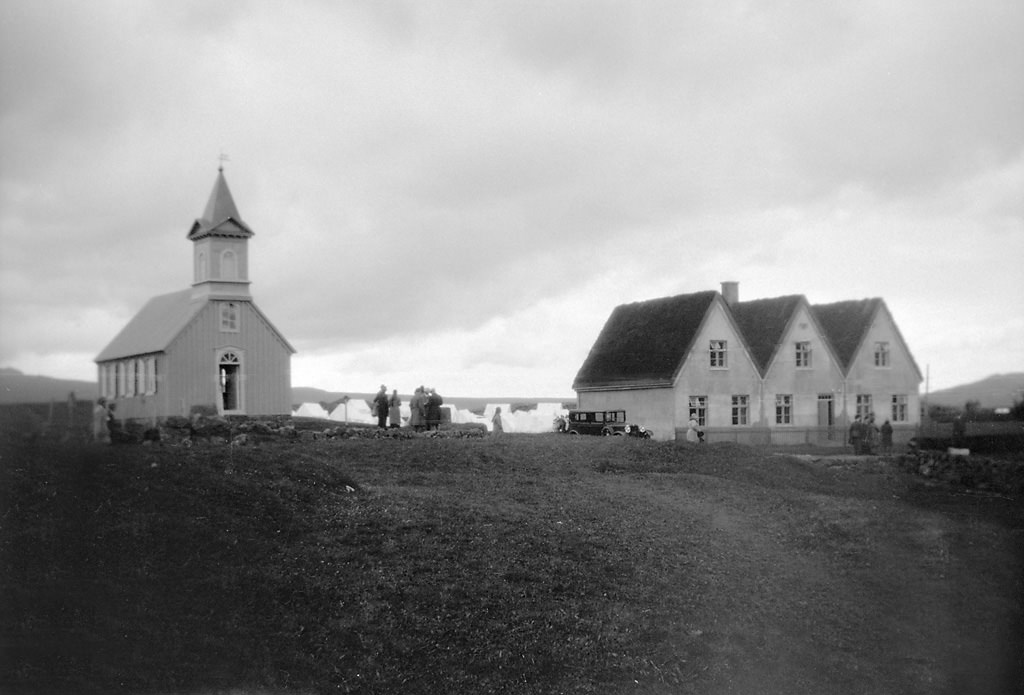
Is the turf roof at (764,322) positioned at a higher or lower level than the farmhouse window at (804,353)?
higher

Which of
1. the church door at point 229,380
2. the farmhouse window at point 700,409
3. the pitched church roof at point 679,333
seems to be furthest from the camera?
the pitched church roof at point 679,333

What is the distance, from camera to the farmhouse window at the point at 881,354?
41750 mm

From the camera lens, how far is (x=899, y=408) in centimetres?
4222

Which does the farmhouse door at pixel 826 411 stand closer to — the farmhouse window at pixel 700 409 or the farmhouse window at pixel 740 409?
the farmhouse window at pixel 740 409

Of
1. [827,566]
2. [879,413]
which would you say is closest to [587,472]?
[827,566]

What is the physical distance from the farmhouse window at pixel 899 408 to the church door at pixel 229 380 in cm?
3450

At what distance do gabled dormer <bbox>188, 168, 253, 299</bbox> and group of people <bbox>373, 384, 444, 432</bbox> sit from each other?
37.0 ft

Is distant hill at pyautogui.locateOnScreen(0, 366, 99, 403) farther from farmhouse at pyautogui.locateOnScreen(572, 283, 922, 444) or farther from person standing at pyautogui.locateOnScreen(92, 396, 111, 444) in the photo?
farmhouse at pyautogui.locateOnScreen(572, 283, 922, 444)

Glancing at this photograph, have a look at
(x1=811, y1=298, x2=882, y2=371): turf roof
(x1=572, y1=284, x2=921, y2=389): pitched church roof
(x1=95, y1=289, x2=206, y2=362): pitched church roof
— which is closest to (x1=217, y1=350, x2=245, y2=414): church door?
(x1=95, y1=289, x2=206, y2=362): pitched church roof

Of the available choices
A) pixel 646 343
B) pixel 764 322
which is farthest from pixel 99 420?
pixel 764 322

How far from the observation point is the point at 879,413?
42062 mm

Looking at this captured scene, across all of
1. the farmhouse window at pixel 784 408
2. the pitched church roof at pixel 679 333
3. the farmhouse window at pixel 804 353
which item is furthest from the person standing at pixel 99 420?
the farmhouse window at pixel 804 353

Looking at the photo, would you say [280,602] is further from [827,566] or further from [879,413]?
[879,413]

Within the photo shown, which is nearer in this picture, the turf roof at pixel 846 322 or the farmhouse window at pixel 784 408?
the farmhouse window at pixel 784 408
